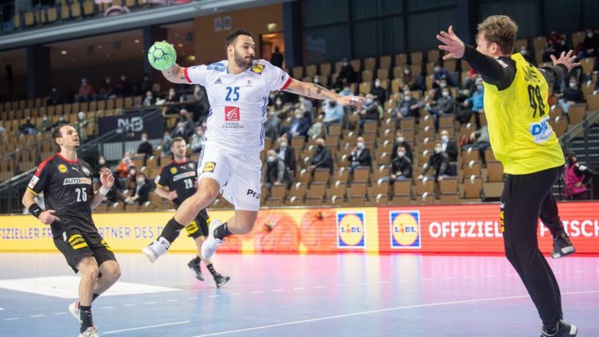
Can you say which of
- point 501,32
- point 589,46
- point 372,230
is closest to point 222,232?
point 501,32

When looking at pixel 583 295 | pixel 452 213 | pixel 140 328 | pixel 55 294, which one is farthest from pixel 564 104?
pixel 140 328

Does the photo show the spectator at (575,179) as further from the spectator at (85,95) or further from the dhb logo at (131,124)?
the spectator at (85,95)

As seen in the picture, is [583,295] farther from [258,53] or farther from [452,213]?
[258,53]

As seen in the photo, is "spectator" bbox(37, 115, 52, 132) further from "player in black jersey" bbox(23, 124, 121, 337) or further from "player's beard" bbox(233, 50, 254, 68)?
"player's beard" bbox(233, 50, 254, 68)

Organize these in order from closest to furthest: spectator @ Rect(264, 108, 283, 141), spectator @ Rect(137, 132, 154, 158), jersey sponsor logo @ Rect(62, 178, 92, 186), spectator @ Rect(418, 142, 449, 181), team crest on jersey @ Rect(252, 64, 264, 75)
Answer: jersey sponsor logo @ Rect(62, 178, 92, 186) < team crest on jersey @ Rect(252, 64, 264, 75) < spectator @ Rect(418, 142, 449, 181) < spectator @ Rect(264, 108, 283, 141) < spectator @ Rect(137, 132, 154, 158)

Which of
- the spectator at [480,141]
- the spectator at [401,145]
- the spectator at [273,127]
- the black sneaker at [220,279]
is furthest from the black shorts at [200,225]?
the spectator at [273,127]

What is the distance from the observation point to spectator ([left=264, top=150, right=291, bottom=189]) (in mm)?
23672

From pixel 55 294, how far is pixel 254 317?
Result: 4.61m

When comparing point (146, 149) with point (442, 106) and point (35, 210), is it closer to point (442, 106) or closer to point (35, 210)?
point (442, 106)

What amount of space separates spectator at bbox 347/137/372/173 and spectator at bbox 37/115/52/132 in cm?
1645

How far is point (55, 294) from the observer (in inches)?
504

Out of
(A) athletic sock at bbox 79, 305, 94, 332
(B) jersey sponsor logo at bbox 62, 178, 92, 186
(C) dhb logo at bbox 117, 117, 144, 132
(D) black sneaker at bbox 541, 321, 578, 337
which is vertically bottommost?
Result: (A) athletic sock at bbox 79, 305, 94, 332

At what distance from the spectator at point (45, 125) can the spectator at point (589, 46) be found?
67.8 ft

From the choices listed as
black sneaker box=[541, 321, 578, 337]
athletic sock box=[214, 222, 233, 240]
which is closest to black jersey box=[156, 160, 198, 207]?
athletic sock box=[214, 222, 233, 240]
